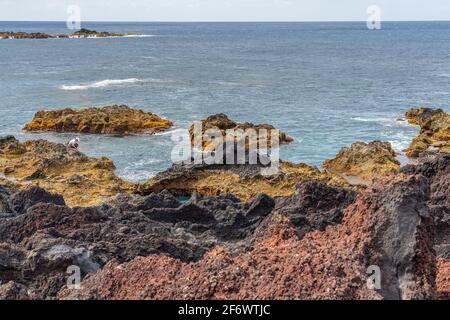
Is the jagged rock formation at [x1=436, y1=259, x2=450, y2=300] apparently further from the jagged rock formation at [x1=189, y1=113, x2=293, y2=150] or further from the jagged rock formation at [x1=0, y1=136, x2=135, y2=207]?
the jagged rock formation at [x1=189, y1=113, x2=293, y2=150]

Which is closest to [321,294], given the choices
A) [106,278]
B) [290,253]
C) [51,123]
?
[290,253]

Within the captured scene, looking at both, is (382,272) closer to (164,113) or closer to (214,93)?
(164,113)

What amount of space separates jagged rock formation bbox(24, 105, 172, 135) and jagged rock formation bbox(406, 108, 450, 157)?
19.5 meters

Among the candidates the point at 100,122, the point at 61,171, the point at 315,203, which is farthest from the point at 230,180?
the point at 100,122

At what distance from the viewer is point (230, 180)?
27.9m

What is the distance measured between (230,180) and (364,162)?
352 inches

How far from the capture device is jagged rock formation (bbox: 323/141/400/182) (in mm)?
31266

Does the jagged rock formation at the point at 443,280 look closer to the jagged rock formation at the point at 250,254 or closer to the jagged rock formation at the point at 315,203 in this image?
the jagged rock formation at the point at 250,254

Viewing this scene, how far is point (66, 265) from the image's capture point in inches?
444

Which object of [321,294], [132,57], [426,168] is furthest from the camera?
[132,57]

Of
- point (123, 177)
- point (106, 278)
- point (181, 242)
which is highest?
point (106, 278)

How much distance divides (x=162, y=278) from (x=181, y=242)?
479cm

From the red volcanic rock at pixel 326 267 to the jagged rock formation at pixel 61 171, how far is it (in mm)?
16199

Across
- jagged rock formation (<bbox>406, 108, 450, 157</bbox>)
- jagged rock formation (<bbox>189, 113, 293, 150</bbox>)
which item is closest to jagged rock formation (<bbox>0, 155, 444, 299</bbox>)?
jagged rock formation (<bbox>406, 108, 450, 157</bbox>)
